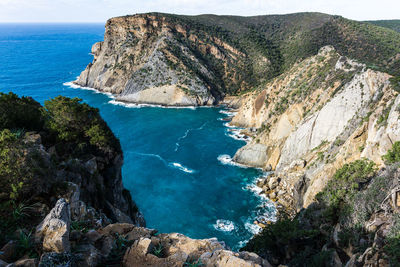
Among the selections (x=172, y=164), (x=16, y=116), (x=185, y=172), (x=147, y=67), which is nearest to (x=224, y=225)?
(x=185, y=172)

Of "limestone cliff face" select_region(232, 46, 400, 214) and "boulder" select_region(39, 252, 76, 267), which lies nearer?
"boulder" select_region(39, 252, 76, 267)

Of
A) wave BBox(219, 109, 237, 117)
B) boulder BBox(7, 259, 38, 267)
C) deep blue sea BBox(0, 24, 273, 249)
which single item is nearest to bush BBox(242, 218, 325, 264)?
deep blue sea BBox(0, 24, 273, 249)

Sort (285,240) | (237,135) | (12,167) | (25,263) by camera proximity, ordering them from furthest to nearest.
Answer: (237,135) → (285,240) → (12,167) → (25,263)

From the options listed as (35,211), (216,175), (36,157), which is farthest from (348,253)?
(216,175)

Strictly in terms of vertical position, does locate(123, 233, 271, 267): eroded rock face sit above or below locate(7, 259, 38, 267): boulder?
below

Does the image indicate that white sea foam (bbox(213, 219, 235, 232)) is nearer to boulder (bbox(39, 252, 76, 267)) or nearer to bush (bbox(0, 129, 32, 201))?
bush (bbox(0, 129, 32, 201))

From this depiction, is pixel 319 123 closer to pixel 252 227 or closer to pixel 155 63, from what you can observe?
pixel 252 227

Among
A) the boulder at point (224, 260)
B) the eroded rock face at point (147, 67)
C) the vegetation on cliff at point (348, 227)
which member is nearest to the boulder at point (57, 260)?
the boulder at point (224, 260)
